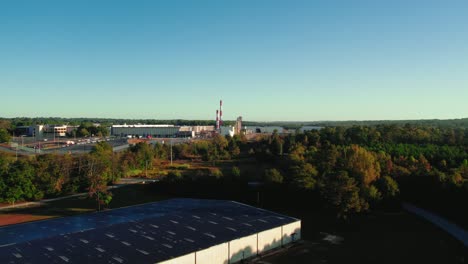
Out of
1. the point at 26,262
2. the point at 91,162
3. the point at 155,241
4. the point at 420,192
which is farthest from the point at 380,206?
the point at 91,162

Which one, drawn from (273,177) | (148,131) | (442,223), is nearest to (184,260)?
(273,177)

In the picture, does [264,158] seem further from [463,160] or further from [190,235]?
[190,235]

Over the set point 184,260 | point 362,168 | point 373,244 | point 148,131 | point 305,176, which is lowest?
point 373,244

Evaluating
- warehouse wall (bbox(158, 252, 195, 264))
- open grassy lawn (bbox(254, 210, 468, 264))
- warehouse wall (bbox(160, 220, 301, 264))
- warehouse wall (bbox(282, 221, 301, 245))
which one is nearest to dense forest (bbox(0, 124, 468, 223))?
open grassy lawn (bbox(254, 210, 468, 264))

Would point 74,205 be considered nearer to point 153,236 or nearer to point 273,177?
point 153,236

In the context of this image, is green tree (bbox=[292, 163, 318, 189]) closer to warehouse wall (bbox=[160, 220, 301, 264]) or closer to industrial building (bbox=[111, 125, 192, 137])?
warehouse wall (bbox=[160, 220, 301, 264])
